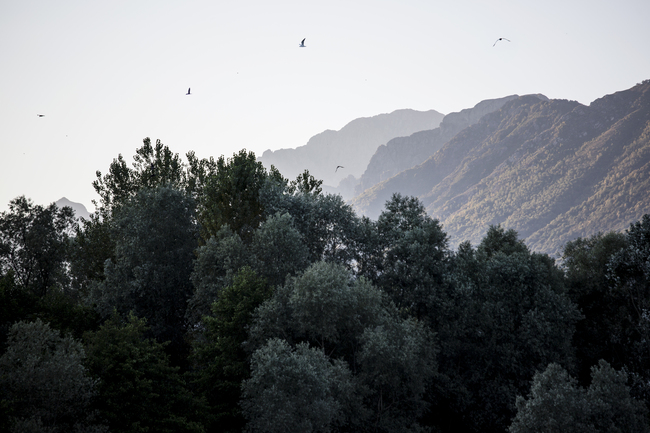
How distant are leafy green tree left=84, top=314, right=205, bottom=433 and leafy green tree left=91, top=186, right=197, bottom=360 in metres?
13.9

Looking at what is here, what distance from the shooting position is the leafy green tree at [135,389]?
90.5 feet

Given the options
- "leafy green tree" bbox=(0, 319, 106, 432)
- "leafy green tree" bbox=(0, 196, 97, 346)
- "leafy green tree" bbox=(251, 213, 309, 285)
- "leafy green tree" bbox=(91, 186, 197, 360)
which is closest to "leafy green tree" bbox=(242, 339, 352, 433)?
"leafy green tree" bbox=(0, 319, 106, 432)

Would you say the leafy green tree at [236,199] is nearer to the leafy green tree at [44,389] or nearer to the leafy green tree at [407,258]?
the leafy green tree at [407,258]

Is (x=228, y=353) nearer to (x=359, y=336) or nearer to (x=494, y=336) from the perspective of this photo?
(x=359, y=336)

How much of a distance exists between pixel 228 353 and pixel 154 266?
17437 mm

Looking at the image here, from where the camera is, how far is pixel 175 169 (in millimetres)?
61844

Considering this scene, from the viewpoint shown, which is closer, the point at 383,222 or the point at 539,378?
the point at 539,378

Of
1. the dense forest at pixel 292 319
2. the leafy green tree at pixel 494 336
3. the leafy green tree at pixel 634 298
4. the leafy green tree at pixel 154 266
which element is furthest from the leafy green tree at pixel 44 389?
the leafy green tree at pixel 634 298

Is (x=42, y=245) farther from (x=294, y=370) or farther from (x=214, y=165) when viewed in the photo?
(x=294, y=370)

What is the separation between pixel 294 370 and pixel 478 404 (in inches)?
1003

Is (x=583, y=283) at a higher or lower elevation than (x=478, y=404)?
higher

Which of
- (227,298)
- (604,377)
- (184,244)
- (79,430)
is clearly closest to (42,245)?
(184,244)

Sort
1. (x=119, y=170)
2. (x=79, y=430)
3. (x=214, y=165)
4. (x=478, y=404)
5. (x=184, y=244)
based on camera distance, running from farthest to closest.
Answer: (x=214, y=165)
(x=119, y=170)
(x=184, y=244)
(x=478, y=404)
(x=79, y=430)

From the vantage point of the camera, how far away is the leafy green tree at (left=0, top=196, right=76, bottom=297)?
1998 inches
